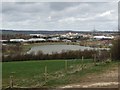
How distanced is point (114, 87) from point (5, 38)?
38.8 m

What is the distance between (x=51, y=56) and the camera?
151 ft

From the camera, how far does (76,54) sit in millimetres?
46062

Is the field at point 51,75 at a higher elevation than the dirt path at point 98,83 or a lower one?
lower

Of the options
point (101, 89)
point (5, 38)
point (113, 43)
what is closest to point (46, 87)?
point (101, 89)

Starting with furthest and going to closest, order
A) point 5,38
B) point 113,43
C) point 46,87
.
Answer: point 5,38, point 113,43, point 46,87

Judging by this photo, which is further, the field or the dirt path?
the field

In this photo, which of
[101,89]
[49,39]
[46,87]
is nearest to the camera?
[101,89]

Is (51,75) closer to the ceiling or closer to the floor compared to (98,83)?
closer to the floor

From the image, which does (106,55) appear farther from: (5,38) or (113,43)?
(5,38)

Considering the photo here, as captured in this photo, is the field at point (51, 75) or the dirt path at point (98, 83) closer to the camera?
the dirt path at point (98, 83)

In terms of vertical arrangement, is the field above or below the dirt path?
below

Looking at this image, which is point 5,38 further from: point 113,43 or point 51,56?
point 113,43

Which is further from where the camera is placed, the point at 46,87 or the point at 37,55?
the point at 37,55

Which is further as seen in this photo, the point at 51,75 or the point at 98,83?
the point at 51,75
